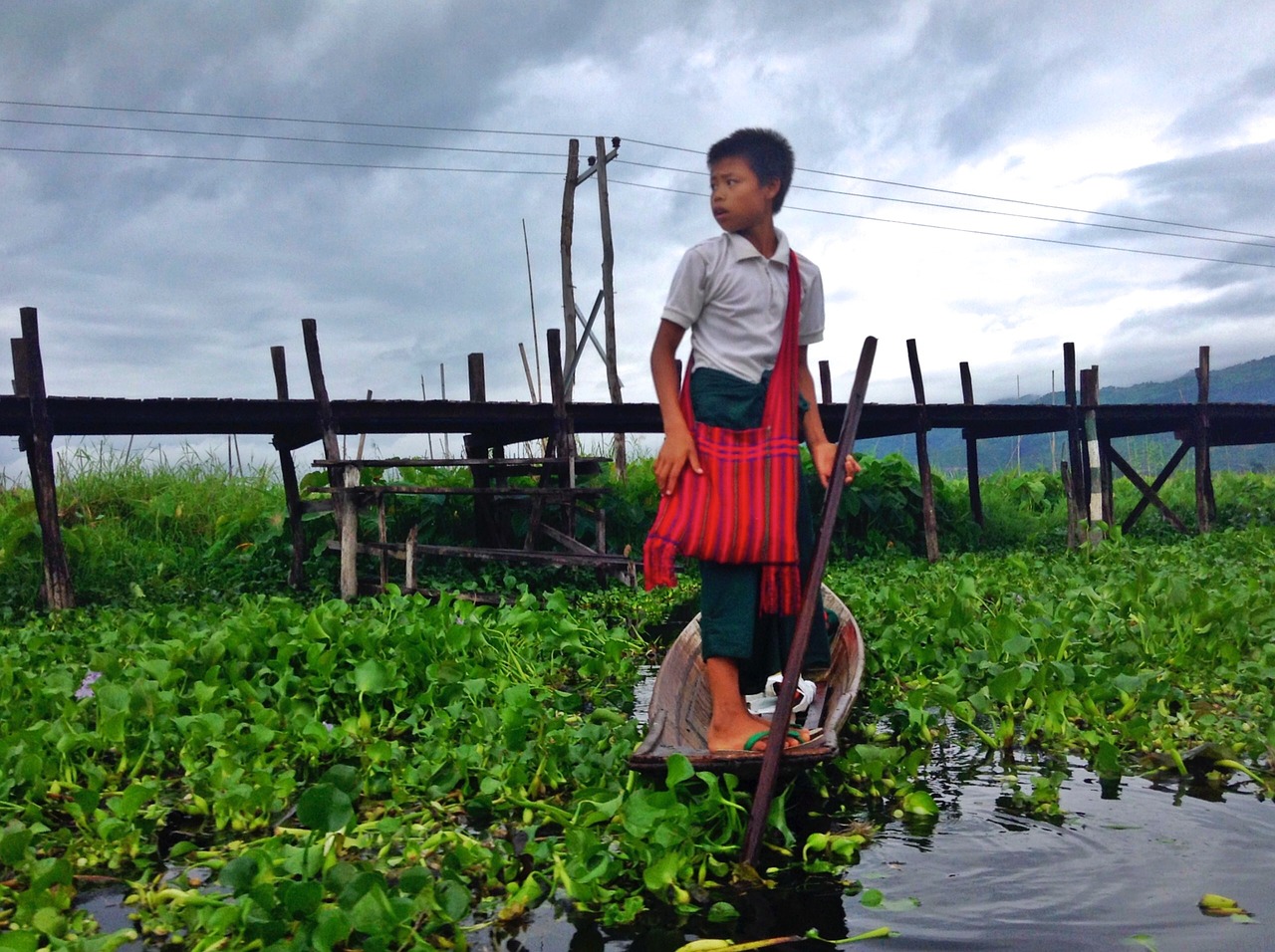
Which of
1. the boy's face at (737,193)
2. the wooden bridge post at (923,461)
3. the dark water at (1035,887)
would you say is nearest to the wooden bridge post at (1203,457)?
the wooden bridge post at (923,461)

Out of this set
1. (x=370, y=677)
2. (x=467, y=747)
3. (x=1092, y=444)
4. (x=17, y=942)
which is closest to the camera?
(x=17, y=942)

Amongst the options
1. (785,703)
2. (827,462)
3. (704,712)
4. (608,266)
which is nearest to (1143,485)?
(608,266)

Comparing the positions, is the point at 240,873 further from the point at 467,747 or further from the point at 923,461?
the point at 923,461

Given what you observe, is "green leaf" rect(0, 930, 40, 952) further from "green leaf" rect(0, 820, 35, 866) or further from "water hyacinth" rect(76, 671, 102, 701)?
"water hyacinth" rect(76, 671, 102, 701)

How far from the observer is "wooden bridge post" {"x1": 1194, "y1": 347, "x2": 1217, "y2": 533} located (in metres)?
16.3

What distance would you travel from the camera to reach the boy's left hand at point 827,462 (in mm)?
3336

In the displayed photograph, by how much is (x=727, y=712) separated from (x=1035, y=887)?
3.36 feet

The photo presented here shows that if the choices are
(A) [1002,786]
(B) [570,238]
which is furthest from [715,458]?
(B) [570,238]

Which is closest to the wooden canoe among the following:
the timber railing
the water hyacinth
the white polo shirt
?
the white polo shirt

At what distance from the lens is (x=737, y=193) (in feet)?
10.7

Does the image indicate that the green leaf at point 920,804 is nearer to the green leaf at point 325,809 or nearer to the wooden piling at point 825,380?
the green leaf at point 325,809

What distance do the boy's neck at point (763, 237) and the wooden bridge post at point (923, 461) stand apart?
10.6 meters

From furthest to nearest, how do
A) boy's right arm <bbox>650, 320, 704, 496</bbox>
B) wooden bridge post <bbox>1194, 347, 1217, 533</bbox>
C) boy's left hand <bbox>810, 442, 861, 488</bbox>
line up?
1. wooden bridge post <bbox>1194, 347, 1217, 533</bbox>
2. boy's left hand <bbox>810, 442, 861, 488</bbox>
3. boy's right arm <bbox>650, 320, 704, 496</bbox>

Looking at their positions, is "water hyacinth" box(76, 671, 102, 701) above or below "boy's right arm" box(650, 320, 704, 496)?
below
